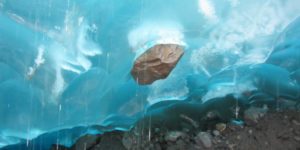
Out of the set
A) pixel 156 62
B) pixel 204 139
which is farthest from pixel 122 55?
pixel 204 139

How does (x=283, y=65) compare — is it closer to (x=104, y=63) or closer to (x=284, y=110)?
(x=284, y=110)

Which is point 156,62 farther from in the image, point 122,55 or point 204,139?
point 204,139

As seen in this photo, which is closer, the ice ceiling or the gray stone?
the ice ceiling

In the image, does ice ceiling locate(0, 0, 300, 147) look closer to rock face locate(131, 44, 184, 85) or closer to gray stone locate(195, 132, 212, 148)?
rock face locate(131, 44, 184, 85)

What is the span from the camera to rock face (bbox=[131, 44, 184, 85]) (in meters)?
3.06

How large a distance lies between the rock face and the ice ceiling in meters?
0.05

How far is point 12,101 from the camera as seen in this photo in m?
3.27

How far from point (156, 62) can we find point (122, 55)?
0.33 meters

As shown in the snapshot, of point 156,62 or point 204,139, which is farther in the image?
point 204,139

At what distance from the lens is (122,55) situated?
318 cm

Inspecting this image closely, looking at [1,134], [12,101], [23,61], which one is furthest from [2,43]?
[1,134]

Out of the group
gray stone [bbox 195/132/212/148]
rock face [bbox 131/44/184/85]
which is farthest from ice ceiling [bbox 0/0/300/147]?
gray stone [bbox 195/132/212/148]

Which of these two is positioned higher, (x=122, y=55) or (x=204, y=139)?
(x=122, y=55)

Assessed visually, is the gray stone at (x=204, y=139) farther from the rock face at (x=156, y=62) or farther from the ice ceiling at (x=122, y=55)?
the rock face at (x=156, y=62)
